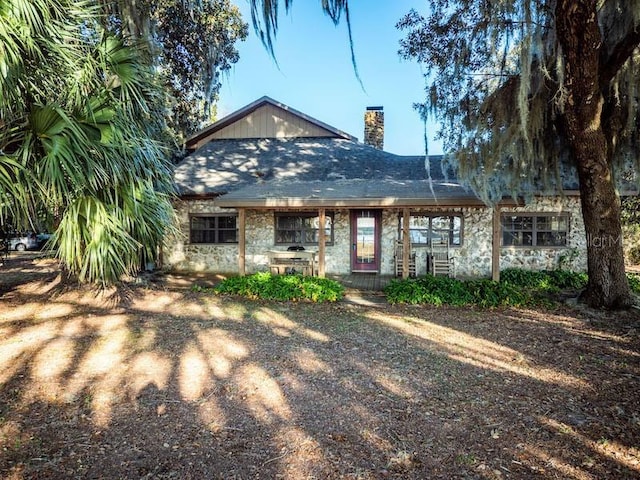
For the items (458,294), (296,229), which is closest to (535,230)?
(458,294)

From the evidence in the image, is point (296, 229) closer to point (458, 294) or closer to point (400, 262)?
point (400, 262)

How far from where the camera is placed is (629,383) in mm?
3838

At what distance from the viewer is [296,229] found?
11.5 metres

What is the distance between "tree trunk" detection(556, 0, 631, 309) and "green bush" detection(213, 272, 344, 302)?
15.5 feet

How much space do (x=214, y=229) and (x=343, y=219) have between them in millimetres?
3937

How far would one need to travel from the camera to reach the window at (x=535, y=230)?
1062cm

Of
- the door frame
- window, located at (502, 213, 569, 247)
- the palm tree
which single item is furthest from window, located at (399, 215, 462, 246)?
the palm tree

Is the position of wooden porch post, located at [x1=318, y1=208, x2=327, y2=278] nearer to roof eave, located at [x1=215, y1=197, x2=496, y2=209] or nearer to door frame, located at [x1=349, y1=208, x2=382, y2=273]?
roof eave, located at [x1=215, y1=197, x2=496, y2=209]

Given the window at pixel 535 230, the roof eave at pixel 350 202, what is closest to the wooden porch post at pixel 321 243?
the roof eave at pixel 350 202

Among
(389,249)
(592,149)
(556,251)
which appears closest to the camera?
(592,149)

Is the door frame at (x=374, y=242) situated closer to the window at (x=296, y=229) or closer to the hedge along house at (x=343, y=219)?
the hedge along house at (x=343, y=219)

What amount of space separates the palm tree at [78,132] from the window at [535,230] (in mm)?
9233

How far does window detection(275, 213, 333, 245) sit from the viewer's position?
450 inches

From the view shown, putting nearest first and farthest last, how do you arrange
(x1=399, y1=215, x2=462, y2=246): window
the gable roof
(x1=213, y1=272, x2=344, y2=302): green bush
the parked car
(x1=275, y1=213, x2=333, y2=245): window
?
(x1=213, y1=272, x2=344, y2=302): green bush < (x1=399, y1=215, x2=462, y2=246): window < (x1=275, y1=213, x2=333, y2=245): window < the gable roof < the parked car
